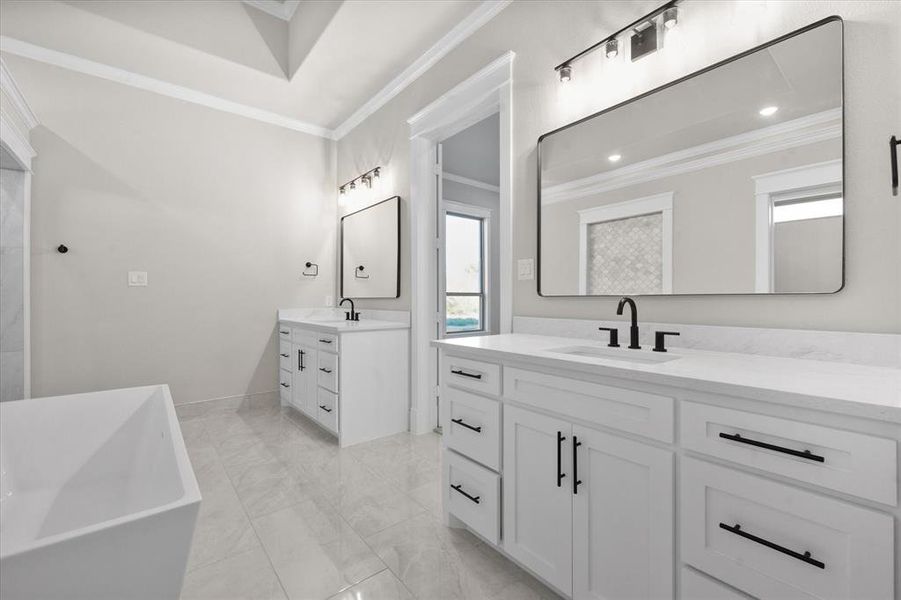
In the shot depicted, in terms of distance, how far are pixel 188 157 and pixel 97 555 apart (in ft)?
11.9

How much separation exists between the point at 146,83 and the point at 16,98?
1074 millimetres

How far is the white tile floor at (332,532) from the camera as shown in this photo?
148 centimetres

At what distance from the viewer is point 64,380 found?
2.99 m

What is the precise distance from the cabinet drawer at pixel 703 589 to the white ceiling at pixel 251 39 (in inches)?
110

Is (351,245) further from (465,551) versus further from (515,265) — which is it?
(465,551)

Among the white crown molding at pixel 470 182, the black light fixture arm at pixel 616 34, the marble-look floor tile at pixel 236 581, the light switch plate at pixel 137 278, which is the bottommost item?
the marble-look floor tile at pixel 236 581

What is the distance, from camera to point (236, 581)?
1.51 metres

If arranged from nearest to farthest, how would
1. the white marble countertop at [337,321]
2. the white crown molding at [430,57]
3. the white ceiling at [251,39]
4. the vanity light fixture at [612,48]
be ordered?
the vanity light fixture at [612,48]
the white crown molding at [430,57]
the white ceiling at [251,39]
the white marble countertop at [337,321]

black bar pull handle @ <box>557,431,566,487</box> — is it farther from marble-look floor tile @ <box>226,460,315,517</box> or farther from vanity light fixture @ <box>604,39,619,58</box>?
vanity light fixture @ <box>604,39,619,58</box>

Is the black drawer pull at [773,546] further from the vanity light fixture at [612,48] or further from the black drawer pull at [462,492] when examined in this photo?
the vanity light fixture at [612,48]

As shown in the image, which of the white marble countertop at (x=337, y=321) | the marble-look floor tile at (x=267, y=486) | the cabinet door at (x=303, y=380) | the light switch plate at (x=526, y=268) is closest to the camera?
the marble-look floor tile at (x=267, y=486)

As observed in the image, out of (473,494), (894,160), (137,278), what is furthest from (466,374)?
(137,278)

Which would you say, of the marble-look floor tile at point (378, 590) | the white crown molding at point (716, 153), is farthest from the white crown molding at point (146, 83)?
the marble-look floor tile at point (378, 590)

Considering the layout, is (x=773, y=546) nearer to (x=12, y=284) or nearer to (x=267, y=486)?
(x=267, y=486)
